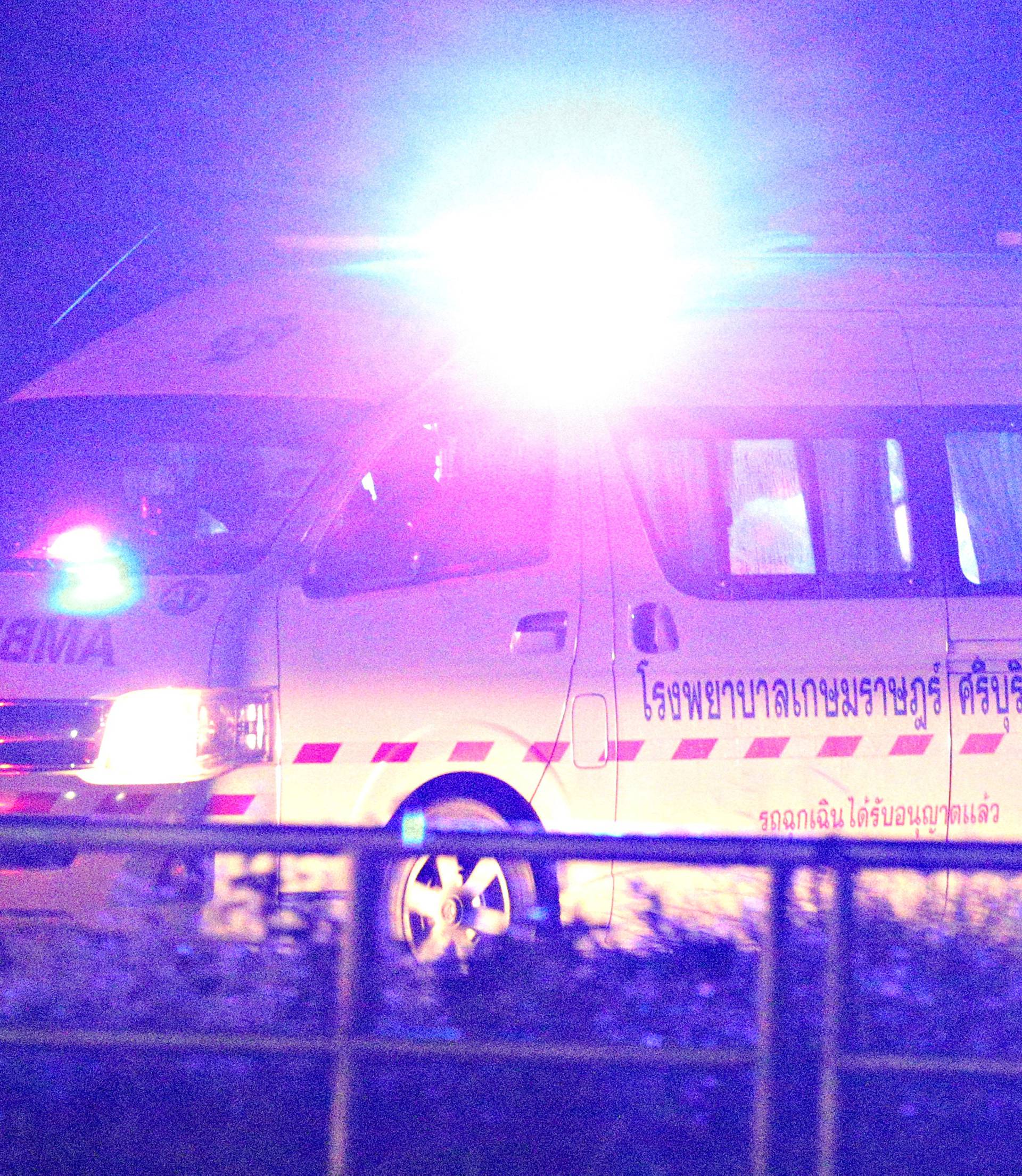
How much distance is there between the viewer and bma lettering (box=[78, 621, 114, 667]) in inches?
198

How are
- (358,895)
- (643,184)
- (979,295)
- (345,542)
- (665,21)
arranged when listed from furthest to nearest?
1. (665,21)
2. (643,184)
3. (979,295)
4. (345,542)
5. (358,895)

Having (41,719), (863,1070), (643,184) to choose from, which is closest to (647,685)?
(41,719)

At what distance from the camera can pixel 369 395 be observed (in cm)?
561

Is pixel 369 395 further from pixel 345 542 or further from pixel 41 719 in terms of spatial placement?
pixel 41 719

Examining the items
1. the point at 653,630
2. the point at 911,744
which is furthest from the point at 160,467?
the point at 911,744

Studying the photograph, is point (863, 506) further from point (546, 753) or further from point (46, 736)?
point (46, 736)

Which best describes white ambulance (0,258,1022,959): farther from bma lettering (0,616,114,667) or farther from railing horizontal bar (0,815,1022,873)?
railing horizontal bar (0,815,1022,873)

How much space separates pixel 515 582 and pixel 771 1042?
2430 mm

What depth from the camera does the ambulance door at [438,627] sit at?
5199 millimetres

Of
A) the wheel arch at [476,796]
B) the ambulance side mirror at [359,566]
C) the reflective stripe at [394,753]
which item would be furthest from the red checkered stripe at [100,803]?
the ambulance side mirror at [359,566]

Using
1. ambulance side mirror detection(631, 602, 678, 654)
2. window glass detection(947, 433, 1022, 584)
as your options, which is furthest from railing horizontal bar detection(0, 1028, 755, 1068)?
window glass detection(947, 433, 1022, 584)

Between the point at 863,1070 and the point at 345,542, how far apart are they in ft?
8.76

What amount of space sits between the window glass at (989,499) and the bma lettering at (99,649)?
2.89m

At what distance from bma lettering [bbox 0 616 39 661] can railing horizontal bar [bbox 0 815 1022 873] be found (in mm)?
1987
